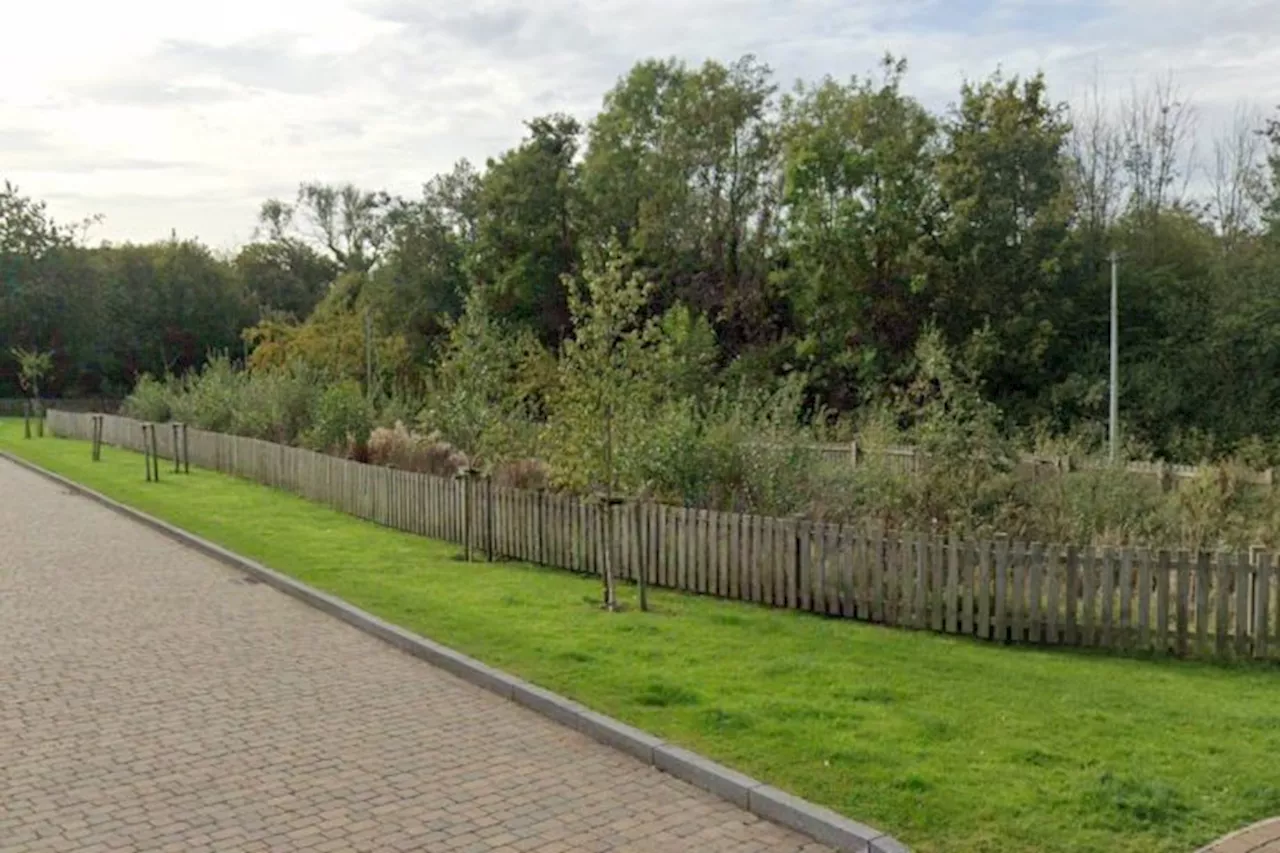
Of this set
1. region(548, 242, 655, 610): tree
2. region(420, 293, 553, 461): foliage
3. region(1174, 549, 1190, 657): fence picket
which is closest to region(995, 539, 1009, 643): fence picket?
region(1174, 549, 1190, 657): fence picket

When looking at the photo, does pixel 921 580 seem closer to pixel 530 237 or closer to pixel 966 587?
pixel 966 587

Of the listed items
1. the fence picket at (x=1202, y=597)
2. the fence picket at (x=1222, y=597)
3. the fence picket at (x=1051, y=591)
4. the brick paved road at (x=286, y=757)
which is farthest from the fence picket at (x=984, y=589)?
the brick paved road at (x=286, y=757)

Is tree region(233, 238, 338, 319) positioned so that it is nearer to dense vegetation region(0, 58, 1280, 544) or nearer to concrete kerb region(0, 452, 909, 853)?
dense vegetation region(0, 58, 1280, 544)

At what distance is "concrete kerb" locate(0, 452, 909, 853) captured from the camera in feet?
18.0

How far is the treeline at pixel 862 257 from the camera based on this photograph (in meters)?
31.3

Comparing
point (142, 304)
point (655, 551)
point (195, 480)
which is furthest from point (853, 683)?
point (142, 304)

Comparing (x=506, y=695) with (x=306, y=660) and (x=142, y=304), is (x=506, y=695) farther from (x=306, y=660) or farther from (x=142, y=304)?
(x=142, y=304)

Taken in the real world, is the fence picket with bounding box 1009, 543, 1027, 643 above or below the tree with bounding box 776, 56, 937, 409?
below

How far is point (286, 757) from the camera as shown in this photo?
693 centimetres

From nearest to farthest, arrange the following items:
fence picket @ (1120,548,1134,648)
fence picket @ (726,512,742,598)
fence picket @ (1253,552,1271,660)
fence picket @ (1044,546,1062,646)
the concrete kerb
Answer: the concrete kerb < fence picket @ (1253,552,1271,660) < fence picket @ (1120,548,1134,648) < fence picket @ (1044,546,1062,646) < fence picket @ (726,512,742,598)

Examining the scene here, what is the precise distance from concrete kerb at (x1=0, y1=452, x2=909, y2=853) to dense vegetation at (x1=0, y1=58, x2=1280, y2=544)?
10.5ft

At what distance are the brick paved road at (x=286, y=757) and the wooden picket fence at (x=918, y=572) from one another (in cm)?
367

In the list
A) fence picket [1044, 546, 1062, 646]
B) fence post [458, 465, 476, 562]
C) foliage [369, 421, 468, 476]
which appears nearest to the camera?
fence picket [1044, 546, 1062, 646]

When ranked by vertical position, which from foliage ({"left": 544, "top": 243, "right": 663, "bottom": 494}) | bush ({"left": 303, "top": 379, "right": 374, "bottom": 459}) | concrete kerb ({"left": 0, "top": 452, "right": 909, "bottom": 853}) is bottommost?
concrete kerb ({"left": 0, "top": 452, "right": 909, "bottom": 853})
